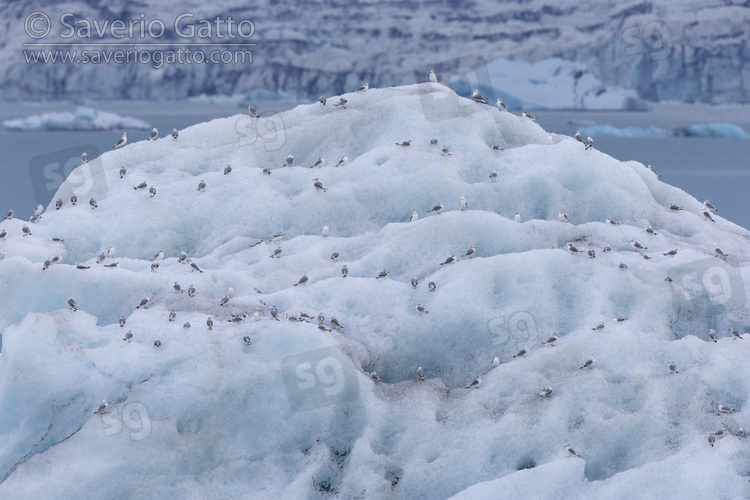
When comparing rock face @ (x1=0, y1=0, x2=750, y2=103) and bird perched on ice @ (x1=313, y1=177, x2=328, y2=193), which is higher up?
bird perched on ice @ (x1=313, y1=177, x2=328, y2=193)

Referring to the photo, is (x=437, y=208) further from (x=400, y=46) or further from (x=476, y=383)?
(x=400, y=46)

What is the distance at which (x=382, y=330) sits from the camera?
1287 cm

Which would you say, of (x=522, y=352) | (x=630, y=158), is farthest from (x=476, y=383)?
(x=630, y=158)

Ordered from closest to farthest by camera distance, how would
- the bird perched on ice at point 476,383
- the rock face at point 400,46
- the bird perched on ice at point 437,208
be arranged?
1. the bird perched on ice at point 476,383
2. the bird perched on ice at point 437,208
3. the rock face at point 400,46

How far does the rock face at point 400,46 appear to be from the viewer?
2776 inches

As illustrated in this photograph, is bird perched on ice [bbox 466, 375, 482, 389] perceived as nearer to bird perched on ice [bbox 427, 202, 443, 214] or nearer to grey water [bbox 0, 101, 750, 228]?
bird perched on ice [bbox 427, 202, 443, 214]

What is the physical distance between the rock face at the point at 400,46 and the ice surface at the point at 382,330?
54.3 m

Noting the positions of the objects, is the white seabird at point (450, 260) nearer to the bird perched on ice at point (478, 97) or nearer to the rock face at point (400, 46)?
the bird perched on ice at point (478, 97)

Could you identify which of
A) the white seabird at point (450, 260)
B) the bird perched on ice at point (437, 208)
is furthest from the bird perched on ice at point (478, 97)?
the white seabird at point (450, 260)

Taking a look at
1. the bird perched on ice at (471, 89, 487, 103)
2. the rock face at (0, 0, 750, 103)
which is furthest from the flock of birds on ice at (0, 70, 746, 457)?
the rock face at (0, 0, 750, 103)

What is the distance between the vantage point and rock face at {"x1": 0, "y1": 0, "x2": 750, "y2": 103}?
70.5 metres

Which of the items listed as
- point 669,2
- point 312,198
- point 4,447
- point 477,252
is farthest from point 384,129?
point 669,2

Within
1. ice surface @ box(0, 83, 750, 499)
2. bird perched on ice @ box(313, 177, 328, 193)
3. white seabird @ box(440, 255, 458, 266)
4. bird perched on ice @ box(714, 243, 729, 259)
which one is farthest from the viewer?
bird perched on ice @ box(313, 177, 328, 193)

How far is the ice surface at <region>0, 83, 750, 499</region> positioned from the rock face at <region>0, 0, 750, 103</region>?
5433cm
